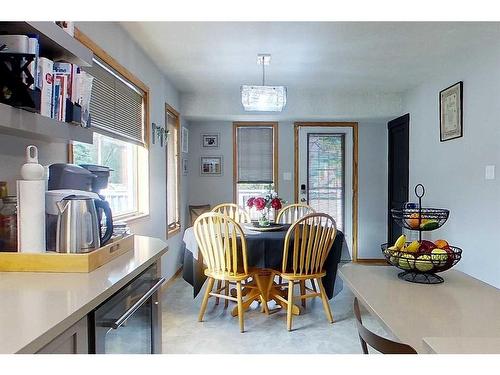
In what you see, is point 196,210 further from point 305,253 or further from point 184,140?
point 305,253

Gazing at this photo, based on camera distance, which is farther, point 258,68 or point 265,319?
point 258,68

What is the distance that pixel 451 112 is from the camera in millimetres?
3842

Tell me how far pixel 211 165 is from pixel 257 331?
3.03 meters

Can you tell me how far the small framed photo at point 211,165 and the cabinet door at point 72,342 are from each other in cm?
460

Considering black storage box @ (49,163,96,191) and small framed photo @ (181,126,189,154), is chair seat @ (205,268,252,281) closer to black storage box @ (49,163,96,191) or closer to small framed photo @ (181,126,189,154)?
black storage box @ (49,163,96,191)

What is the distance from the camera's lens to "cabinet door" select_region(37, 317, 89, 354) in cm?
89

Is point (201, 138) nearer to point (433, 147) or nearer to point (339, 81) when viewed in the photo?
point (339, 81)

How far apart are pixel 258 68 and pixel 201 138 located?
6.25 ft

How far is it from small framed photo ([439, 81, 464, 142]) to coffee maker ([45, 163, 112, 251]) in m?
3.21

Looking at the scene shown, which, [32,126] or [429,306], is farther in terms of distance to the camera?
[32,126]

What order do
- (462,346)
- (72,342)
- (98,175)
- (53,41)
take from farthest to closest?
1. (98,175)
2. (53,41)
3. (72,342)
4. (462,346)

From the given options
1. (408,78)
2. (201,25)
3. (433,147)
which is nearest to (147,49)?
(201,25)

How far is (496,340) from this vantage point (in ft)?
2.62

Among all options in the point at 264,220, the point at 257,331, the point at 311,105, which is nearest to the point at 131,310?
the point at 257,331
